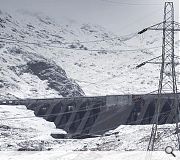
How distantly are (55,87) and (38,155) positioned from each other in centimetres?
17596

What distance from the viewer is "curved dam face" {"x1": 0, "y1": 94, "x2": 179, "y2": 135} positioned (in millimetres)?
66500

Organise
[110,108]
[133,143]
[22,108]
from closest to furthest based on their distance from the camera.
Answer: [133,143], [110,108], [22,108]

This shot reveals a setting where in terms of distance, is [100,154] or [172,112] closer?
[100,154]

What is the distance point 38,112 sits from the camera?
3088 inches

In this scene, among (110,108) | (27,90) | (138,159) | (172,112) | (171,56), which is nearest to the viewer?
(138,159)

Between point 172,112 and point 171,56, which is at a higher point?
point 171,56

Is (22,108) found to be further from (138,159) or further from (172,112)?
(138,159)

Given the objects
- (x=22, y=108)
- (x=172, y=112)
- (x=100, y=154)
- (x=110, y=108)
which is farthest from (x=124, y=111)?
(x=100, y=154)

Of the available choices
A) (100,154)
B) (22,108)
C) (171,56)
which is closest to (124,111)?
(22,108)

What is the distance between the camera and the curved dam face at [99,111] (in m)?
66.5

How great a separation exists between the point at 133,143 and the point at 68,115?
4548cm

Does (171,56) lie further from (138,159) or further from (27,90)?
(27,90)

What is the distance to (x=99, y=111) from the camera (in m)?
73.5

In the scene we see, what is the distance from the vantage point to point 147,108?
67.9m
